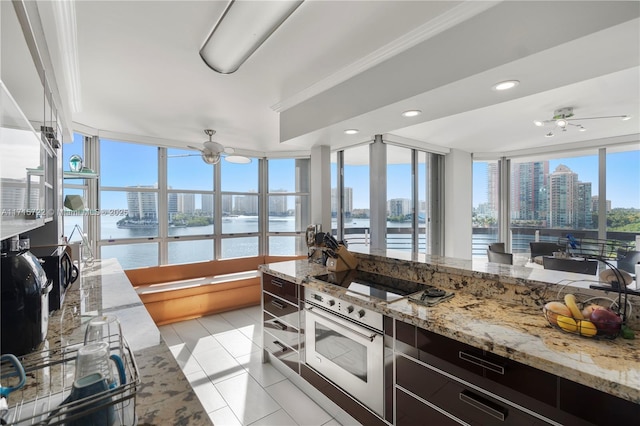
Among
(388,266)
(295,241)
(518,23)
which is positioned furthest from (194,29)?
(295,241)

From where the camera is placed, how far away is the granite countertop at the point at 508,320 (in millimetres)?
1049

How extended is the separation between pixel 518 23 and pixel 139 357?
232cm

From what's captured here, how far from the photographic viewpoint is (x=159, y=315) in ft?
12.7

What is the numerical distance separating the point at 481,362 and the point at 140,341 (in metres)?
1.51

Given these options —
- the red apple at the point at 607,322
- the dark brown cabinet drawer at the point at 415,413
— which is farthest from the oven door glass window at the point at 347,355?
the red apple at the point at 607,322

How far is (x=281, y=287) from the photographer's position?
265cm

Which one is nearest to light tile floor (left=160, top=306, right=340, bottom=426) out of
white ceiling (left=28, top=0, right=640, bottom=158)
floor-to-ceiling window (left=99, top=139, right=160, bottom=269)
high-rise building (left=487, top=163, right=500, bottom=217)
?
floor-to-ceiling window (left=99, top=139, right=160, bottom=269)

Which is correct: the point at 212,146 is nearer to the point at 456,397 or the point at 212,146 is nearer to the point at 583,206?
the point at 456,397

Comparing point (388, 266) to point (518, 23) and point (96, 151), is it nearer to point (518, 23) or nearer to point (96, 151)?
point (518, 23)

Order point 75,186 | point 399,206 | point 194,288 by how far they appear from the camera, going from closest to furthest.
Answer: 1. point 75,186
2. point 194,288
3. point 399,206

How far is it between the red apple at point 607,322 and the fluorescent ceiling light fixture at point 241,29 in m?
1.96

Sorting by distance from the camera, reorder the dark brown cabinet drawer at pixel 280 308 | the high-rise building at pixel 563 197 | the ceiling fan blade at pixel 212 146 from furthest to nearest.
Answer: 1. the high-rise building at pixel 563 197
2. the ceiling fan blade at pixel 212 146
3. the dark brown cabinet drawer at pixel 280 308

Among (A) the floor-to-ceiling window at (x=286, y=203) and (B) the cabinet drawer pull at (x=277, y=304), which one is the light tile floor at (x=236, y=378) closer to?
(B) the cabinet drawer pull at (x=277, y=304)

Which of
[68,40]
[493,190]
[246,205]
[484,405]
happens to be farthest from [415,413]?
[493,190]
